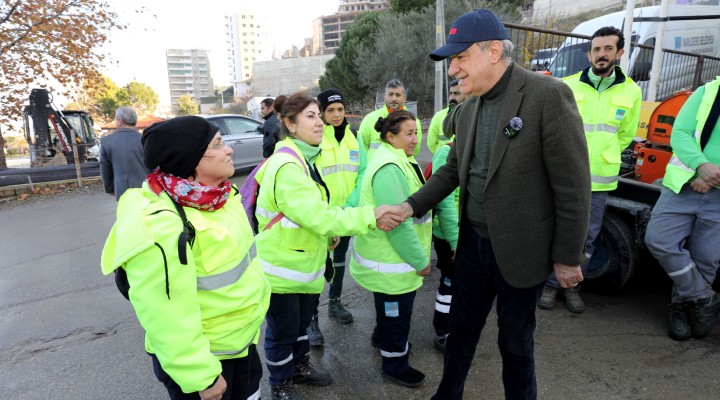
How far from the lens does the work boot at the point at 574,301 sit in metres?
3.52

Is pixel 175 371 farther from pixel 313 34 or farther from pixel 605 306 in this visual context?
pixel 313 34

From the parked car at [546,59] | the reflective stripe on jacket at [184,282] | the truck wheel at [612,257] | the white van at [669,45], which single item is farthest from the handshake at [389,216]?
the parked car at [546,59]

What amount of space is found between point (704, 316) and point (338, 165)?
2.89 meters

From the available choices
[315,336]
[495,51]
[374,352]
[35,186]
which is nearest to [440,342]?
[374,352]

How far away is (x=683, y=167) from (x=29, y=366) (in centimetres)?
493

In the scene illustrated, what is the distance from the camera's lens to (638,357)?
2.90 metres

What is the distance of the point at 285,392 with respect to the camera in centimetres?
256

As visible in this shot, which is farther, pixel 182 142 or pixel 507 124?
pixel 507 124

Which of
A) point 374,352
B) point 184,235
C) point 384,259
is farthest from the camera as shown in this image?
point 374,352

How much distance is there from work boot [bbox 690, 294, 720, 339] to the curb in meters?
12.9

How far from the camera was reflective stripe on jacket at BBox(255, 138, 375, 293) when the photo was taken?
2225 mm

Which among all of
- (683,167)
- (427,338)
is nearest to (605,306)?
(683,167)

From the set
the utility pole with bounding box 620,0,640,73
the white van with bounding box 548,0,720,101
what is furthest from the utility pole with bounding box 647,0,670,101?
the utility pole with bounding box 620,0,640,73

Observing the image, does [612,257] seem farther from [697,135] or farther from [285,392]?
[285,392]
